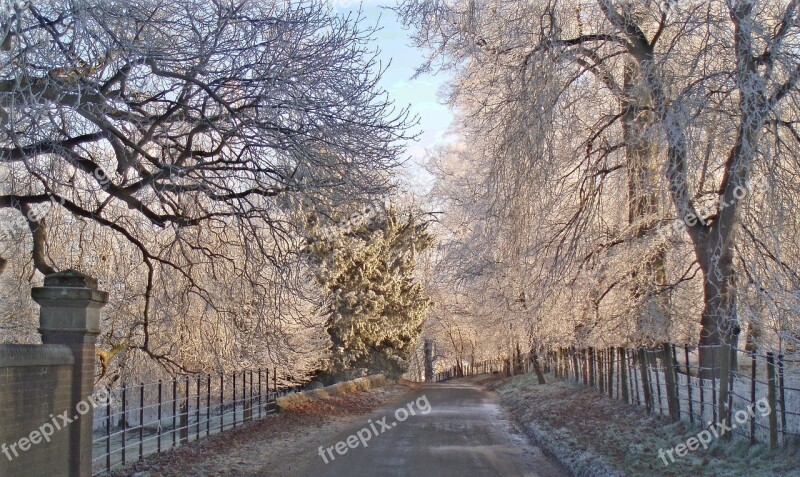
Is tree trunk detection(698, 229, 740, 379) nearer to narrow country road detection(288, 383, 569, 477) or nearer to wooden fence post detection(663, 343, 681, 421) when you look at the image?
wooden fence post detection(663, 343, 681, 421)

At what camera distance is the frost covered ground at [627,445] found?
30.9ft

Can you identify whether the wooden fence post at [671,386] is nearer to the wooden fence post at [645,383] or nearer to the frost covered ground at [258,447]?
the wooden fence post at [645,383]

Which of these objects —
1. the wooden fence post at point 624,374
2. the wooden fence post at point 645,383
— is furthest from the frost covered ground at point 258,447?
the wooden fence post at point 624,374

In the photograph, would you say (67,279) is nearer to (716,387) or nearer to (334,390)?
(716,387)

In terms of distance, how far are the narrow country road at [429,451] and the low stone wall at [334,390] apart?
92.8 inches

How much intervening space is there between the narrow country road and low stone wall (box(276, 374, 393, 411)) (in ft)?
7.73

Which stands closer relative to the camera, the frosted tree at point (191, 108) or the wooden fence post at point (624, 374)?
the frosted tree at point (191, 108)

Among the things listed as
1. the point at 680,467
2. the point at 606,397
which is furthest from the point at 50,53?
the point at 606,397

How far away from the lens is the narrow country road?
1202 cm

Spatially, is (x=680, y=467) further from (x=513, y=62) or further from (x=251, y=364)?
(x=251, y=364)

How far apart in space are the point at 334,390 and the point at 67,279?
743 inches

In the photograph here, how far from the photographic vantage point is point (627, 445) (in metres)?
12.4

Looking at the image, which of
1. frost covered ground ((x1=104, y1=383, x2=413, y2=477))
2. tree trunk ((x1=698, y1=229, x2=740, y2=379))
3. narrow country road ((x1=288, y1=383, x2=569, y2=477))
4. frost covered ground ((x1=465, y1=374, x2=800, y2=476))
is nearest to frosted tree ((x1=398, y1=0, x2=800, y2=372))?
tree trunk ((x1=698, y1=229, x2=740, y2=379))

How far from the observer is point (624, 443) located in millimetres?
12719
